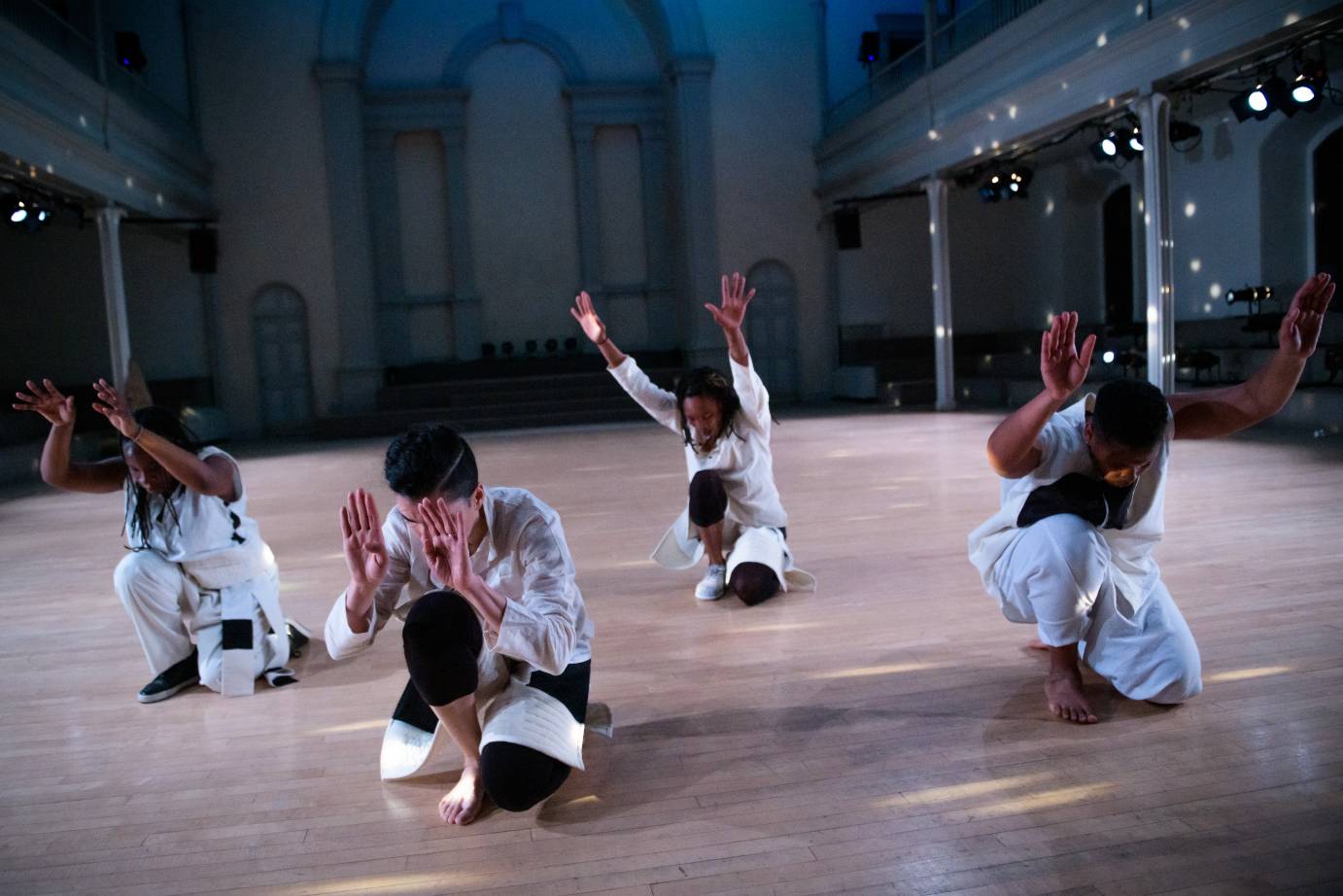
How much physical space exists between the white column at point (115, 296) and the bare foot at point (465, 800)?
40.9 feet

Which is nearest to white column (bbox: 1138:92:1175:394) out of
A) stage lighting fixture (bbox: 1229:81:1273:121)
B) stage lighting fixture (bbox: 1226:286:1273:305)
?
stage lighting fixture (bbox: 1229:81:1273:121)

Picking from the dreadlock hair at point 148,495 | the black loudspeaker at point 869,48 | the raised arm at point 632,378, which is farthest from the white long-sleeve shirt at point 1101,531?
the black loudspeaker at point 869,48

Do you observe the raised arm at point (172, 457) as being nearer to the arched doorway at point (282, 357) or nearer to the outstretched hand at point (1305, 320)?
the outstretched hand at point (1305, 320)

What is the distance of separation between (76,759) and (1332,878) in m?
3.06

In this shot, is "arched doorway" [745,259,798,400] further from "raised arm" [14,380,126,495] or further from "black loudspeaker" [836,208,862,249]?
"raised arm" [14,380,126,495]

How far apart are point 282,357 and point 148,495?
49.6 ft

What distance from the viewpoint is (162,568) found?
3.48 m

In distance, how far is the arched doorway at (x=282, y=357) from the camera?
17609 millimetres

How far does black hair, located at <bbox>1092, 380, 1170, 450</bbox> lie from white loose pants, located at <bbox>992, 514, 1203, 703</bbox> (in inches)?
12.8

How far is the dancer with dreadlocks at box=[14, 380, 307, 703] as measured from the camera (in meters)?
3.41

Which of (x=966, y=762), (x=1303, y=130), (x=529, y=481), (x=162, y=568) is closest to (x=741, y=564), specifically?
(x=966, y=762)

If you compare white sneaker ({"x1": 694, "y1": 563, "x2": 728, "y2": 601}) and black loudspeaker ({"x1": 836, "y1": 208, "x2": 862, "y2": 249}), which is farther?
black loudspeaker ({"x1": 836, "y1": 208, "x2": 862, "y2": 249})

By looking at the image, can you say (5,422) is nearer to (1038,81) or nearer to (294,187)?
(294,187)

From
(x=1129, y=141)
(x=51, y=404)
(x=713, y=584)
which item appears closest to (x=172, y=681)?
(x=51, y=404)
